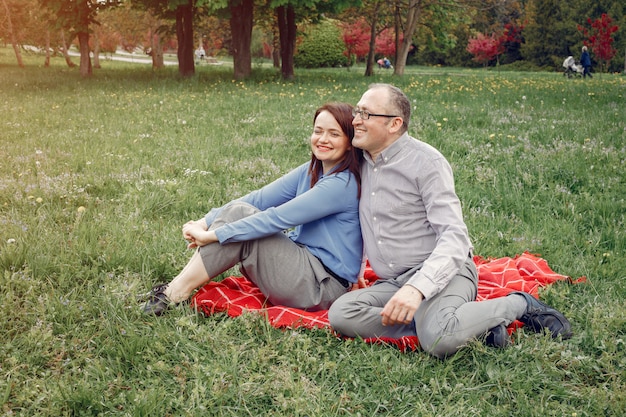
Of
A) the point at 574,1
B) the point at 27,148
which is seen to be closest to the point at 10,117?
the point at 27,148

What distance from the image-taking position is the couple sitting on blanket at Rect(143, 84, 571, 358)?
3.34 m

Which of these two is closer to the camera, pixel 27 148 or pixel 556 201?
pixel 556 201

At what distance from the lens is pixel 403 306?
124 inches

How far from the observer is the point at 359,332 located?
346 centimetres

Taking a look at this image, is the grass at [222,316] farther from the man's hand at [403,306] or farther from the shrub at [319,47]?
the shrub at [319,47]

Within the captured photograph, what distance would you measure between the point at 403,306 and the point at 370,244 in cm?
71

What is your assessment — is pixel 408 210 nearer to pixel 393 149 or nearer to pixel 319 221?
pixel 393 149

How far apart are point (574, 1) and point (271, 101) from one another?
35007 millimetres

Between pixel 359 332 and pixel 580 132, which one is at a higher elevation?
pixel 580 132

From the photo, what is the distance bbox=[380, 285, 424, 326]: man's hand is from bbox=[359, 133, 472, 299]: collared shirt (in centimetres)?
22

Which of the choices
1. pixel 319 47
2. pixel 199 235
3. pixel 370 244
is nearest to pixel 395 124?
pixel 370 244

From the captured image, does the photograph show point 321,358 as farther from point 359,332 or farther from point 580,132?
point 580,132

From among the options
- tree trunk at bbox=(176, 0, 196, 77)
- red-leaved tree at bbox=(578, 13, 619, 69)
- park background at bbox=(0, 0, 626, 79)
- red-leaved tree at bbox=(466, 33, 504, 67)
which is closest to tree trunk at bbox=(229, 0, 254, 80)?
park background at bbox=(0, 0, 626, 79)

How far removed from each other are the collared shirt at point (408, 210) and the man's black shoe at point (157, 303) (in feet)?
4.60
